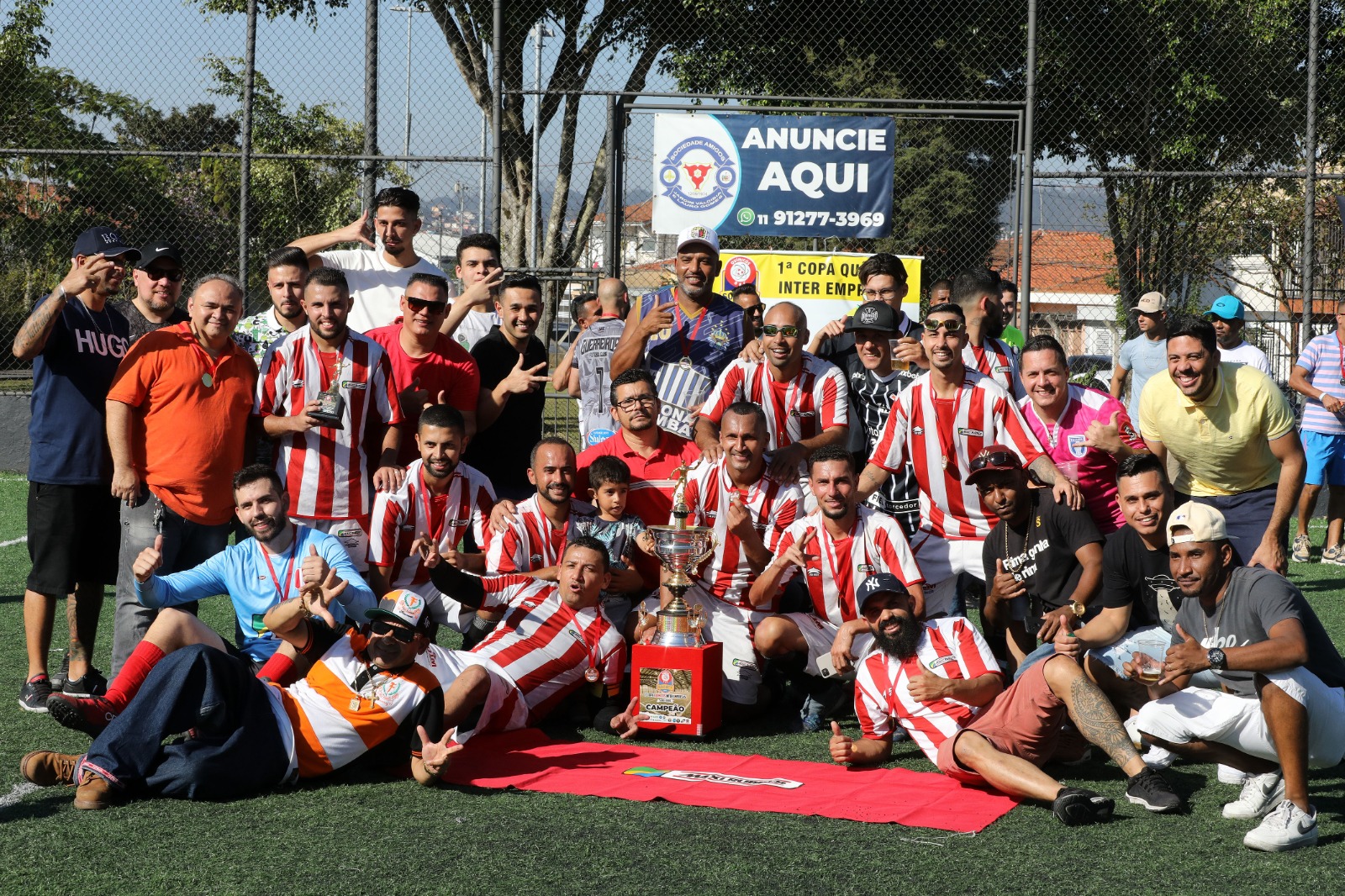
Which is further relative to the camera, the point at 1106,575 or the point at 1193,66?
the point at 1193,66

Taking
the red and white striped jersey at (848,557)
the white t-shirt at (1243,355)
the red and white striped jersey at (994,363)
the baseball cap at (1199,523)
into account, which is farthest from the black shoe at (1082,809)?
the white t-shirt at (1243,355)

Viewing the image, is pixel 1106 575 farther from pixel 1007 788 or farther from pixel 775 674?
pixel 775 674

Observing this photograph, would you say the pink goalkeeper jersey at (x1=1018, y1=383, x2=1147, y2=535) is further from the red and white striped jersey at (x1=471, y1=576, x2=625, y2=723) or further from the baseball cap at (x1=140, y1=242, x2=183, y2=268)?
the baseball cap at (x1=140, y1=242, x2=183, y2=268)

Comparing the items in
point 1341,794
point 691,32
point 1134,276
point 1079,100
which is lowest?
point 1341,794

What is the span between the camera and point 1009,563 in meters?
6.01

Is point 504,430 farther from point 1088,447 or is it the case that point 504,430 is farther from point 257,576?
point 1088,447

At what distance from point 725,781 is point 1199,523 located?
Answer: 6.65ft

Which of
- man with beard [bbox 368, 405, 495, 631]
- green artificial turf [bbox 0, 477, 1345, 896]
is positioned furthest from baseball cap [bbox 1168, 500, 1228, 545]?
man with beard [bbox 368, 405, 495, 631]

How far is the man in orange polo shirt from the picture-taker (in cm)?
591

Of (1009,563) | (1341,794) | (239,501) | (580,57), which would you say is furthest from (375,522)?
(580,57)

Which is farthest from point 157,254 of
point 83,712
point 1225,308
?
point 1225,308

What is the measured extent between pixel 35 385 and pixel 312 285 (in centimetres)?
139

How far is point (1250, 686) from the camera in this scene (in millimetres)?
4598

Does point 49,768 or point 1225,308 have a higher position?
point 1225,308
